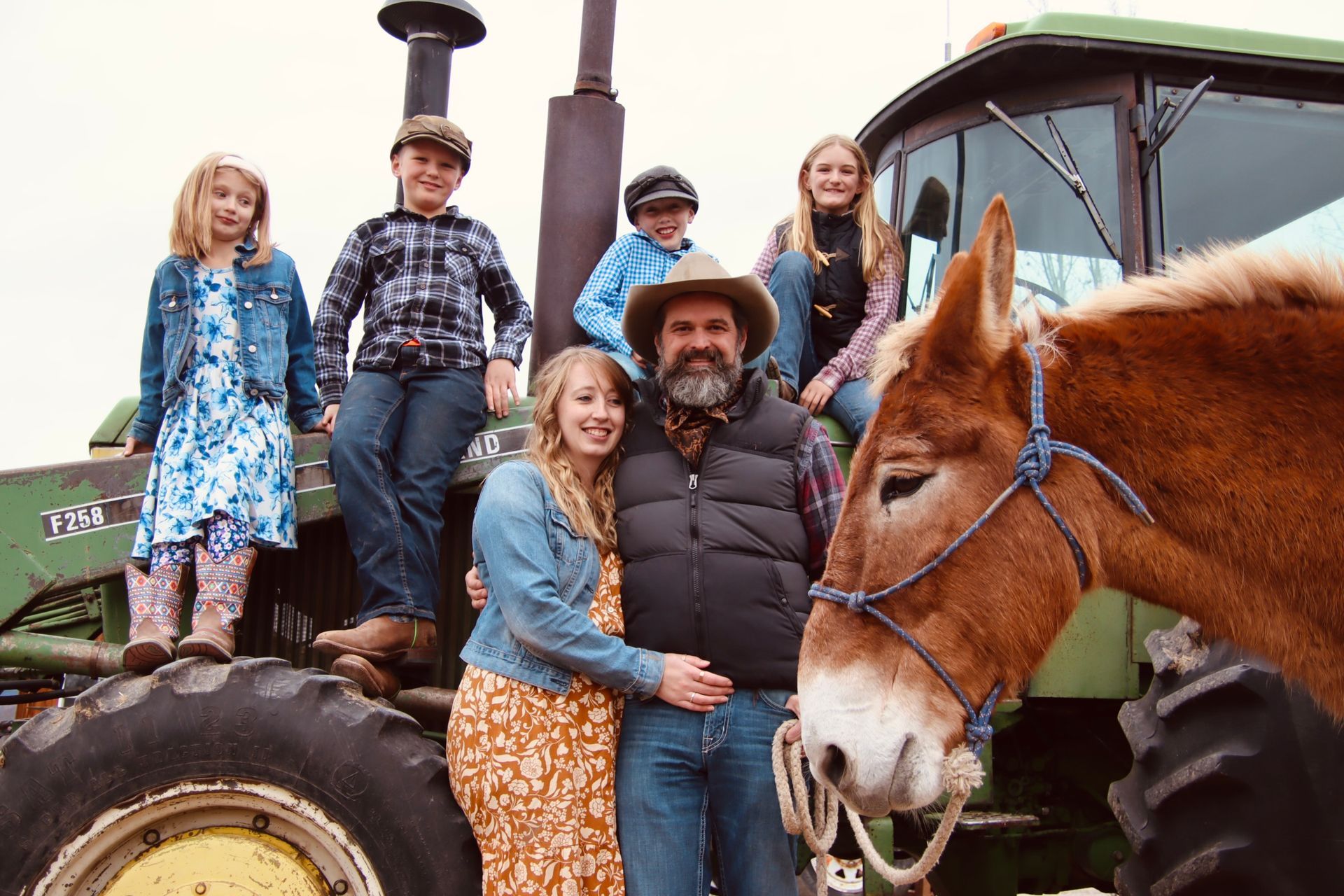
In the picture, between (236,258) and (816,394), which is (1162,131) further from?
(236,258)

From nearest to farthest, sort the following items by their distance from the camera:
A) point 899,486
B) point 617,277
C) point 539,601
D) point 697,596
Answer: point 899,486 → point 539,601 → point 697,596 → point 617,277

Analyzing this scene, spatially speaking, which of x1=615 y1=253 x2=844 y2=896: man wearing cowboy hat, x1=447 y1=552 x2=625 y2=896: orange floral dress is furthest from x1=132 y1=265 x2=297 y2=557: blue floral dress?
x1=615 y1=253 x2=844 y2=896: man wearing cowboy hat

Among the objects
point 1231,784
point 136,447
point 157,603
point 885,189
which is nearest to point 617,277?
point 885,189

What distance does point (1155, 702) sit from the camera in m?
2.51

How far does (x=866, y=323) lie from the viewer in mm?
3264

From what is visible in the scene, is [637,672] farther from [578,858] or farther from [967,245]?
[967,245]

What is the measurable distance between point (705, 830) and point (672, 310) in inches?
53.4

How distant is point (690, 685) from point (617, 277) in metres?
1.79

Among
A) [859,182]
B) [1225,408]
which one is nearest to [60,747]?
[1225,408]

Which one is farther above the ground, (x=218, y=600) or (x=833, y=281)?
(x=833, y=281)

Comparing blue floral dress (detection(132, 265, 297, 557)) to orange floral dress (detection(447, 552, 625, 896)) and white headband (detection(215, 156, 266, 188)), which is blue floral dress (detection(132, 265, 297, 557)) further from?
orange floral dress (detection(447, 552, 625, 896))

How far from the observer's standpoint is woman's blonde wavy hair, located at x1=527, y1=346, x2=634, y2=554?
232 centimetres

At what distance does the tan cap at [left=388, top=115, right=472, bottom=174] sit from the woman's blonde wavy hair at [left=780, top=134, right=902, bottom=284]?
1.24 m

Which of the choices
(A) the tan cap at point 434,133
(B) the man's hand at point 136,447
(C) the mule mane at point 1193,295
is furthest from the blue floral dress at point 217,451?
(C) the mule mane at point 1193,295
